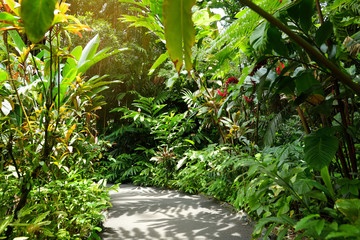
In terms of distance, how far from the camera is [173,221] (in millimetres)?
2502

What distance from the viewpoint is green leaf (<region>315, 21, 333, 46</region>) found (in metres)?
1.03

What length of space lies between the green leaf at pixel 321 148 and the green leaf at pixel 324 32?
40 cm

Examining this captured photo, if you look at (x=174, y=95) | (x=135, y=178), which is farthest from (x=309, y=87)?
(x=174, y=95)

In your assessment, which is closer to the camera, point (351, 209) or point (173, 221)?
point (351, 209)

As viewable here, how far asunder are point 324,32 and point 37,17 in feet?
3.59

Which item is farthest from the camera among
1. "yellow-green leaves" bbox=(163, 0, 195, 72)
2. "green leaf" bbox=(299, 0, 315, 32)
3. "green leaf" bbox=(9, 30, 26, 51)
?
"green leaf" bbox=(9, 30, 26, 51)

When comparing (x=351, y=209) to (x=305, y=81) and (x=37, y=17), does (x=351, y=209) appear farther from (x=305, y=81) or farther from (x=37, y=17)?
(x=37, y=17)

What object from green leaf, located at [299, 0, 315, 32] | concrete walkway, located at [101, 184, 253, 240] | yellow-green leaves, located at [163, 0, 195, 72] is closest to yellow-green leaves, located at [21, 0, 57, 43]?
yellow-green leaves, located at [163, 0, 195, 72]

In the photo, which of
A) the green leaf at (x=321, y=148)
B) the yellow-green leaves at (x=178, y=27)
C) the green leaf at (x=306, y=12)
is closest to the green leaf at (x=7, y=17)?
the yellow-green leaves at (x=178, y=27)

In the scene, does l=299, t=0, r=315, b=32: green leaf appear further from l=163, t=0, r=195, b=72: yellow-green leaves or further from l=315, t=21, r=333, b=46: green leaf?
l=163, t=0, r=195, b=72: yellow-green leaves

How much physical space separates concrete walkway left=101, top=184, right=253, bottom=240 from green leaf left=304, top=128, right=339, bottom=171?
1.30 meters

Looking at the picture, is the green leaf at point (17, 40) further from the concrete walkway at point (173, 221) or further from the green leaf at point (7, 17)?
the concrete walkway at point (173, 221)

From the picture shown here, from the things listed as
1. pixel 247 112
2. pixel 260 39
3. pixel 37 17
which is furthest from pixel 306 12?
pixel 247 112

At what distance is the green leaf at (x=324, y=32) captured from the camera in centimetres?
103
